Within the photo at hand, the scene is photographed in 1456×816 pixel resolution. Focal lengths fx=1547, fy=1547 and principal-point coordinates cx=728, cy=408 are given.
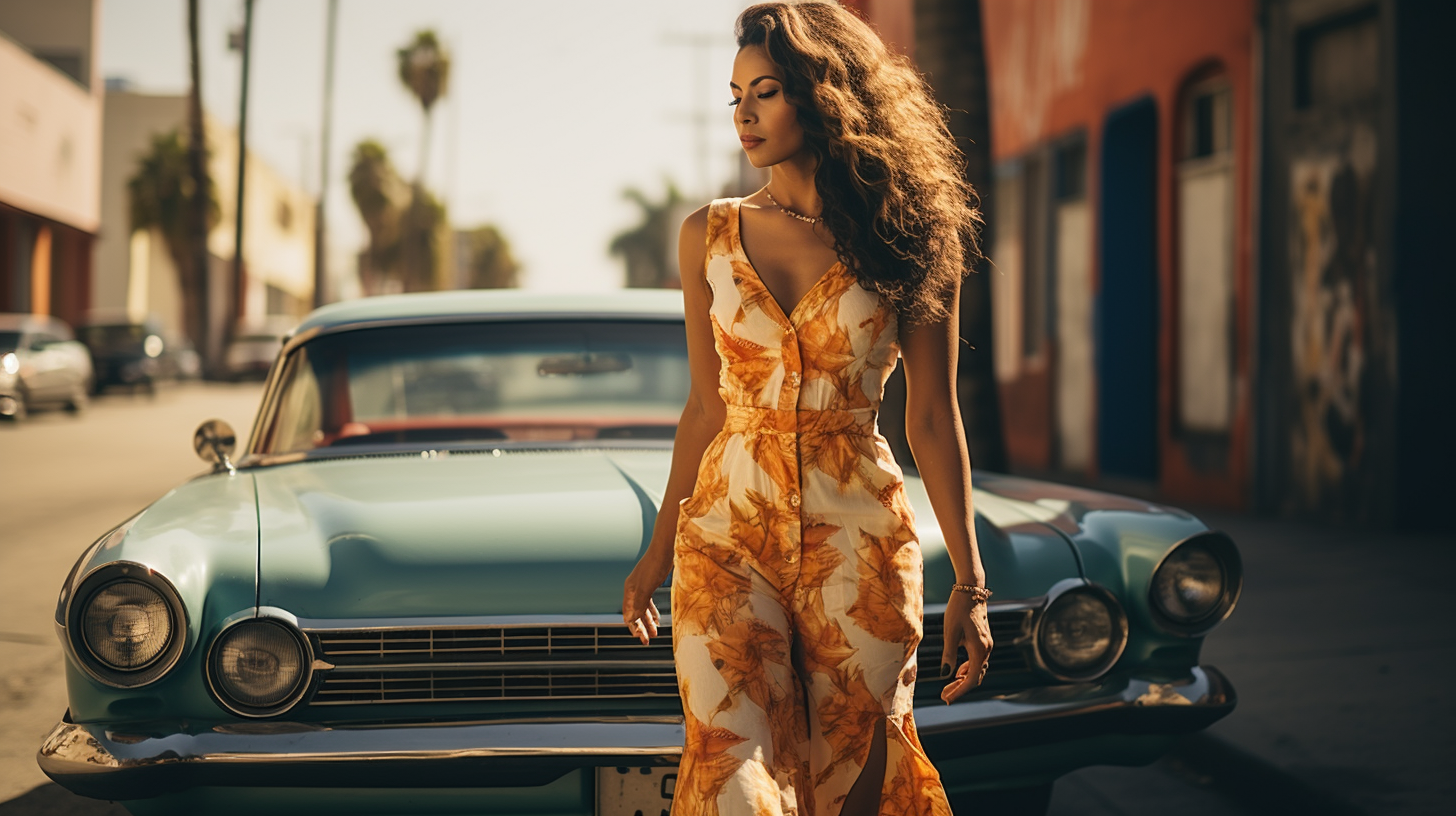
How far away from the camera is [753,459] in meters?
2.28

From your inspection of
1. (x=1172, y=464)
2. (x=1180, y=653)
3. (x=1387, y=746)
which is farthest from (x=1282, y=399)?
(x=1180, y=653)

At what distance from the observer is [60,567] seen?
319 inches

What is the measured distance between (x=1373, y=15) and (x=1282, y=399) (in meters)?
2.44

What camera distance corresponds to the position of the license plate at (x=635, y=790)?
2852mm

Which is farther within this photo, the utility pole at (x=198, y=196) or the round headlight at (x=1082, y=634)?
the utility pole at (x=198, y=196)

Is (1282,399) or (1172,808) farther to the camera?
(1282,399)

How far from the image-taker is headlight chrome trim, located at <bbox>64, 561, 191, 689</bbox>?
283cm

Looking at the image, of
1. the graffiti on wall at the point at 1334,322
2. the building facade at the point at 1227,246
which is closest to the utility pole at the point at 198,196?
the building facade at the point at 1227,246

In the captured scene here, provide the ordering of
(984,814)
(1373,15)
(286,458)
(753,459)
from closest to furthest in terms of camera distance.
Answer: (753,459)
(984,814)
(286,458)
(1373,15)

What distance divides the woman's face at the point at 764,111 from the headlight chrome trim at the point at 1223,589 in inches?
57.9

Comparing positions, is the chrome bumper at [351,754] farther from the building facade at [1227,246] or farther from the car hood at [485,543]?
the building facade at [1227,246]

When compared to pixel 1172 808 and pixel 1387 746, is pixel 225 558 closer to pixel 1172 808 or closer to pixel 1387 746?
pixel 1172 808

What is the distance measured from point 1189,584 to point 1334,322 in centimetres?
661

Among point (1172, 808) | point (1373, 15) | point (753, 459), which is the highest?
point (1373, 15)
